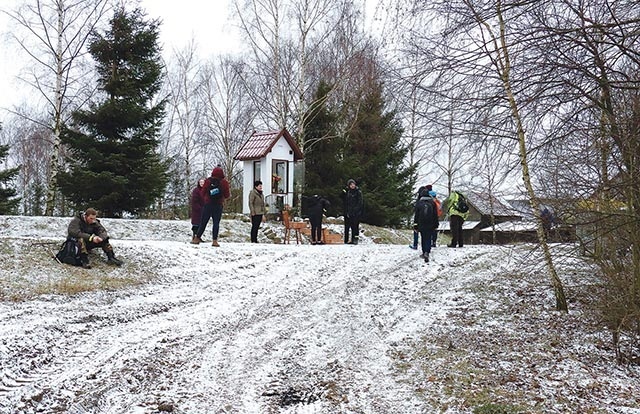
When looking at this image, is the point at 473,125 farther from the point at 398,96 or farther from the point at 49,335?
the point at 49,335

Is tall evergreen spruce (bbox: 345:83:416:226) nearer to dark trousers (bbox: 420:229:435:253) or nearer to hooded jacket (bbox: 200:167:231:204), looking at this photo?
hooded jacket (bbox: 200:167:231:204)

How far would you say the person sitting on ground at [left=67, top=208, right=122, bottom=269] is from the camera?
1002 cm

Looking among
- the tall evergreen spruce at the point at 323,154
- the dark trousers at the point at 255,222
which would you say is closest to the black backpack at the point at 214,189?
the dark trousers at the point at 255,222

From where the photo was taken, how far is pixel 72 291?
27.1 feet

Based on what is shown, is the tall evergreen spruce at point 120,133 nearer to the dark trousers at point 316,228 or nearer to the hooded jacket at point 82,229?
the dark trousers at point 316,228

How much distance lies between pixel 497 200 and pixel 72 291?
250 inches

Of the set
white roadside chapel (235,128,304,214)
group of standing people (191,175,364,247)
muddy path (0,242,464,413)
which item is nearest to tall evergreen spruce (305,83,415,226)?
white roadside chapel (235,128,304,214)

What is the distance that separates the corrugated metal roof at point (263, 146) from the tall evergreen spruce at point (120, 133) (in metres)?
3.56

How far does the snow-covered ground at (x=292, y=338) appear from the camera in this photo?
16.3 feet

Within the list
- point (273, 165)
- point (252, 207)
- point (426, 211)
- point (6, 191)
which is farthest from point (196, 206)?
point (6, 191)

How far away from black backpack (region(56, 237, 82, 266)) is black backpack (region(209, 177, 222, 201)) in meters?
3.27

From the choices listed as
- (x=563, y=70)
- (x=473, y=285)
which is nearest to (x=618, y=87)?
(x=563, y=70)

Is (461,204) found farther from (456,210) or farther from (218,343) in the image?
(218,343)

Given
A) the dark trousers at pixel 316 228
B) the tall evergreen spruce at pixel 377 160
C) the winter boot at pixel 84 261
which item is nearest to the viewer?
the winter boot at pixel 84 261
